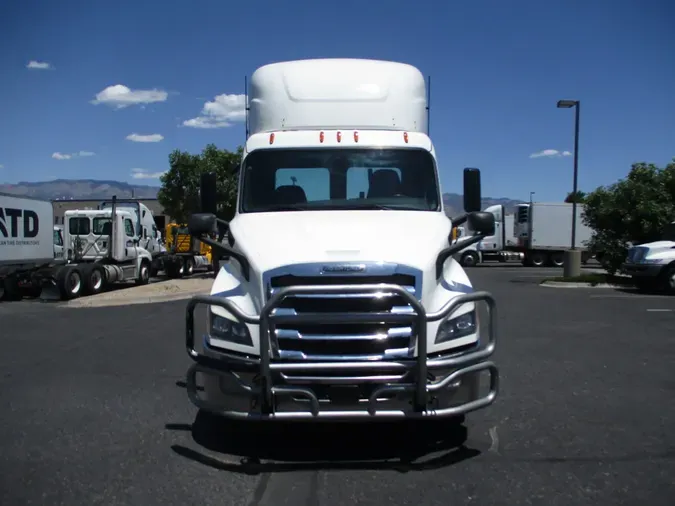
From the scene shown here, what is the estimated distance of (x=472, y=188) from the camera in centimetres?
650

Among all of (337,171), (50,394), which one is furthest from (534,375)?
(50,394)

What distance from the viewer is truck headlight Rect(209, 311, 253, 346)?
4.63m

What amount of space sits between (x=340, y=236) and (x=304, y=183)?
1.36 m

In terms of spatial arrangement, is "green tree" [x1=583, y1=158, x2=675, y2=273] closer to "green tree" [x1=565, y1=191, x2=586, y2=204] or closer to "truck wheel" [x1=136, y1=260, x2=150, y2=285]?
"green tree" [x1=565, y1=191, x2=586, y2=204]

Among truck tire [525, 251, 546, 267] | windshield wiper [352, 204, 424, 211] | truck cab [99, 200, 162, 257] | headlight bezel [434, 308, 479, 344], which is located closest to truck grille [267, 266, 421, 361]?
headlight bezel [434, 308, 479, 344]

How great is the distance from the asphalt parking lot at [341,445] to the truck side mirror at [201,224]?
1688 mm

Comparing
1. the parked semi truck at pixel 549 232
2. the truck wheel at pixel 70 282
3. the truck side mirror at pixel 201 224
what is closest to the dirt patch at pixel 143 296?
the truck wheel at pixel 70 282

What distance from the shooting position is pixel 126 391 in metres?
6.89

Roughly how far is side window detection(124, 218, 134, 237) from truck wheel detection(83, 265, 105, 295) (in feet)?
7.78

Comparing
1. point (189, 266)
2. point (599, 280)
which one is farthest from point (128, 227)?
point (599, 280)

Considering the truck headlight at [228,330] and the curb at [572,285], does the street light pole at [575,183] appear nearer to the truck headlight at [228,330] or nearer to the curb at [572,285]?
the curb at [572,285]

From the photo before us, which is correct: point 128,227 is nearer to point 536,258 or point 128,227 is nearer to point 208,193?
point 208,193

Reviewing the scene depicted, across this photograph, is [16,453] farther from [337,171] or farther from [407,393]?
[337,171]

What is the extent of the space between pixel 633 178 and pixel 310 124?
1688 centimetres
